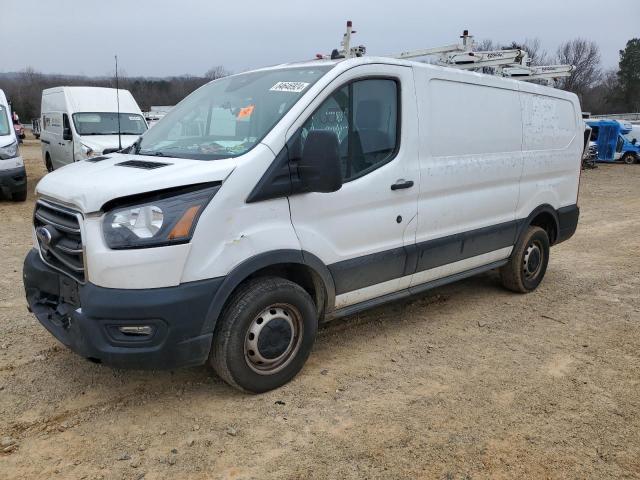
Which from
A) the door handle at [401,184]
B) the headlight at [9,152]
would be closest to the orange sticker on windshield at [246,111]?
the door handle at [401,184]

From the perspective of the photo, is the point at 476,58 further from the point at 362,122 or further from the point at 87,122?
the point at 87,122

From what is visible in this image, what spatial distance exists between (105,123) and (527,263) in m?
10.6

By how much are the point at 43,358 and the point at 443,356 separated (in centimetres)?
296

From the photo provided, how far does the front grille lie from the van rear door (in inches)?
50.2

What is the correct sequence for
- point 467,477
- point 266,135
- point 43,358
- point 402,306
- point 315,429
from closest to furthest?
point 467,477, point 315,429, point 266,135, point 43,358, point 402,306

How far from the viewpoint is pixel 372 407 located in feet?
11.0

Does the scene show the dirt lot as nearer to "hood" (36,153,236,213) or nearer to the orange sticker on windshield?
"hood" (36,153,236,213)

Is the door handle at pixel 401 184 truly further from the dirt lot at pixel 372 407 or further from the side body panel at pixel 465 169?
the dirt lot at pixel 372 407

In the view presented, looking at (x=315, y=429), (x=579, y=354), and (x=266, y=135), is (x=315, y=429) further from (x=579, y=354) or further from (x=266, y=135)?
(x=579, y=354)

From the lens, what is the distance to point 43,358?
3947 millimetres

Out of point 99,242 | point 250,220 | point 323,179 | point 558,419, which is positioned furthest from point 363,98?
point 558,419

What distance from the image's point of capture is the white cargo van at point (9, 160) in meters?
10.6

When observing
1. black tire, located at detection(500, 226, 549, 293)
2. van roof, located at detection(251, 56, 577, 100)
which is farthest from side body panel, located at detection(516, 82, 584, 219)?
black tire, located at detection(500, 226, 549, 293)

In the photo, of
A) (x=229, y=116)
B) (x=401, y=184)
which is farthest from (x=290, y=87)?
(x=401, y=184)
